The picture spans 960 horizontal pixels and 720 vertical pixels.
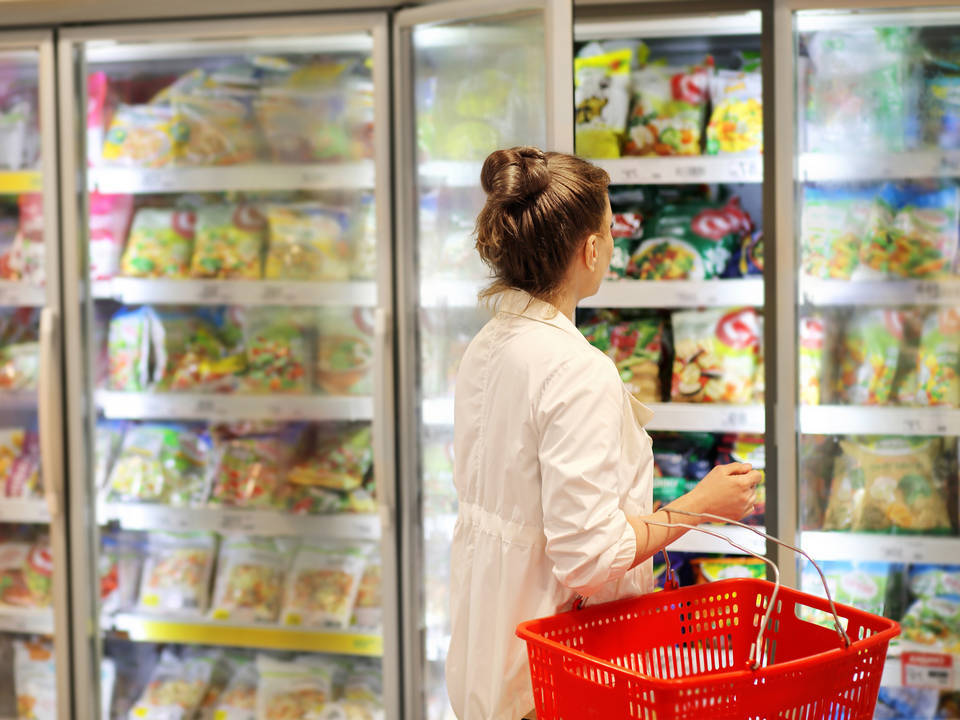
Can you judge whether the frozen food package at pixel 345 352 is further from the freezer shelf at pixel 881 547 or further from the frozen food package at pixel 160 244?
the freezer shelf at pixel 881 547

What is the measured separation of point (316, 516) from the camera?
2.34 metres

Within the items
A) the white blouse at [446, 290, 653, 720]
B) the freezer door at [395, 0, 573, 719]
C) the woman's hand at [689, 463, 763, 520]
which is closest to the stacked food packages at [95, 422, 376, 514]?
the freezer door at [395, 0, 573, 719]

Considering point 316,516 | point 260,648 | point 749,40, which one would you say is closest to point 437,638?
point 316,516

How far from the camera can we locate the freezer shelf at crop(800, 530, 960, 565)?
6.77ft

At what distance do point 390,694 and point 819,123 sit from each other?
171 centimetres

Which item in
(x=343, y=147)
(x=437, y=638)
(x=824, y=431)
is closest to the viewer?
(x=824, y=431)

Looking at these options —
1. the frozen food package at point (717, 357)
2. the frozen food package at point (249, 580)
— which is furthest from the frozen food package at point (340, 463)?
the frozen food package at point (717, 357)

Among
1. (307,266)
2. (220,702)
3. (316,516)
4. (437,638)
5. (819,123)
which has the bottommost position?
→ (220,702)

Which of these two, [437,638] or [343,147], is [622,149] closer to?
[343,147]

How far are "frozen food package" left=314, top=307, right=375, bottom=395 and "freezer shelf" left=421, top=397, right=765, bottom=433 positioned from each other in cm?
30

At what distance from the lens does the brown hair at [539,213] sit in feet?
4.13

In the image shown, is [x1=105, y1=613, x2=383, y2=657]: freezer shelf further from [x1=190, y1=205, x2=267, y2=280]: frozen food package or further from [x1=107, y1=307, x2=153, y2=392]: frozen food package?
[x1=190, y1=205, x2=267, y2=280]: frozen food package

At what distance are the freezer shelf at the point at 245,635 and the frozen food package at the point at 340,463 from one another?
38 centimetres

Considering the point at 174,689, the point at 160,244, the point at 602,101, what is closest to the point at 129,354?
the point at 160,244
